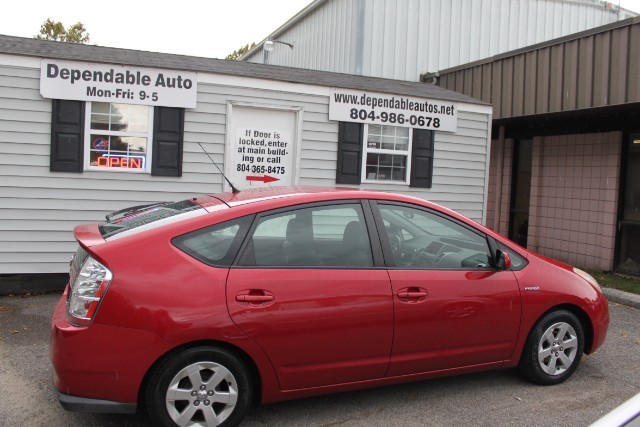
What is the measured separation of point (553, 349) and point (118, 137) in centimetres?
541

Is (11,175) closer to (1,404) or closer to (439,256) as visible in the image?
(1,404)

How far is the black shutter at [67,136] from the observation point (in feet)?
21.6

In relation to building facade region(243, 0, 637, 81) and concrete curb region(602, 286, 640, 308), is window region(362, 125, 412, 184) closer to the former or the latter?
concrete curb region(602, 286, 640, 308)

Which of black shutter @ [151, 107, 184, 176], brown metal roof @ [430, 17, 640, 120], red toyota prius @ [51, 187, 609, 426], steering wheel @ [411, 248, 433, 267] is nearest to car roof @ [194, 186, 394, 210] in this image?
red toyota prius @ [51, 187, 609, 426]

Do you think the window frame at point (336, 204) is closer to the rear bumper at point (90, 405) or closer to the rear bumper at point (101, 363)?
the rear bumper at point (101, 363)

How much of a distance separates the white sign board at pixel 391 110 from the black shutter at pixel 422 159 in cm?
14

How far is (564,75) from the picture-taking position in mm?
8422

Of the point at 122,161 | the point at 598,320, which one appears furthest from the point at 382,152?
the point at 598,320

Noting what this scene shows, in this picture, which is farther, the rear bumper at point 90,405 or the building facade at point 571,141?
the building facade at point 571,141

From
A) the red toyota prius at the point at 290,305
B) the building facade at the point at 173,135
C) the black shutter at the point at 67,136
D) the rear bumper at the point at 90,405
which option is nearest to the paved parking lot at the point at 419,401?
the red toyota prius at the point at 290,305

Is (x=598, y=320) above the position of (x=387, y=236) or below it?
below

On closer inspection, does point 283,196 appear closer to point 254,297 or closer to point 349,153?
point 254,297

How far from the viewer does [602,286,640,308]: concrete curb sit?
6945 millimetres

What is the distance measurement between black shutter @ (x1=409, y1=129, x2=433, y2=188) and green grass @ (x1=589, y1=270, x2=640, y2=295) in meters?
2.90
